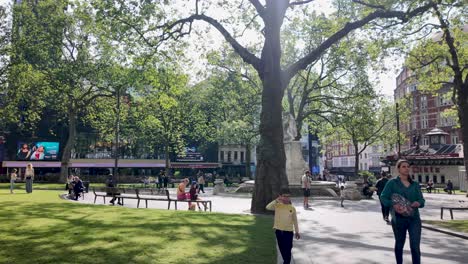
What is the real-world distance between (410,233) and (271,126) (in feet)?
30.1

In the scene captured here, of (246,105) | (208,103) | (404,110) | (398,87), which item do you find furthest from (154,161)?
(398,87)

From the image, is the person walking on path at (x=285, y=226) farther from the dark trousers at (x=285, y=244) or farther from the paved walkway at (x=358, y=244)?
the paved walkway at (x=358, y=244)

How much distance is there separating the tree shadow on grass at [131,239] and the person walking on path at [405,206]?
2.23m

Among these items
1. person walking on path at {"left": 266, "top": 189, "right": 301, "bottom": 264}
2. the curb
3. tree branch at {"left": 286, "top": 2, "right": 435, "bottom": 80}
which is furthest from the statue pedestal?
person walking on path at {"left": 266, "top": 189, "right": 301, "bottom": 264}

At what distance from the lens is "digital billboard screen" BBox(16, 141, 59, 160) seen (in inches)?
2375

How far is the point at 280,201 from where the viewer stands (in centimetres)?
675

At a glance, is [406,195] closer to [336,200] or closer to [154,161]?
[336,200]

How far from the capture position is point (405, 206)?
6066 mm

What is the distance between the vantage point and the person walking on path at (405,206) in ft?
20.0

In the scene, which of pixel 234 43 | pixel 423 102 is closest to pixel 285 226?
pixel 234 43

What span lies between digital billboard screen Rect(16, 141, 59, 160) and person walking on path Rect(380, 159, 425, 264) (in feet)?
207

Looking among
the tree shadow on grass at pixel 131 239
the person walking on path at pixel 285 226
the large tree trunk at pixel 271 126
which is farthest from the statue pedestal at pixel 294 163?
the person walking on path at pixel 285 226

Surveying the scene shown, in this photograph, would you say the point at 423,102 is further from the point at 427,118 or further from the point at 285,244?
the point at 285,244

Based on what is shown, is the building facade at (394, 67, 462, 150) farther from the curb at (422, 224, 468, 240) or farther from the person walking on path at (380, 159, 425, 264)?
the person walking on path at (380, 159, 425, 264)
